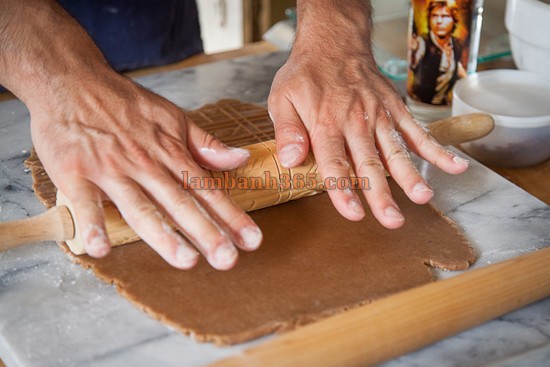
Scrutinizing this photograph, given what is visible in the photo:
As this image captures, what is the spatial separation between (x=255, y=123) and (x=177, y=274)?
54 cm

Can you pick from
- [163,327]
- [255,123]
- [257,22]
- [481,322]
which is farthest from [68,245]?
[257,22]

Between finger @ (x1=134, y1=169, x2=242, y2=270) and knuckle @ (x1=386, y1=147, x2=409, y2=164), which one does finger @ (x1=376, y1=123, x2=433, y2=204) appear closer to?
knuckle @ (x1=386, y1=147, x2=409, y2=164)

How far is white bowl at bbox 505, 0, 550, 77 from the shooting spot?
1.50 meters

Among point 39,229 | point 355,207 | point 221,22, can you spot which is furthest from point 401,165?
point 221,22

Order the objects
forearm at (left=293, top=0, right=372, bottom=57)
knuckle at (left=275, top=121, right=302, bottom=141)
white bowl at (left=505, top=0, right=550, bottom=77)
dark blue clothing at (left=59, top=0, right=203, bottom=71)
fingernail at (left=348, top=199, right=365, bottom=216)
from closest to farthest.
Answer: fingernail at (left=348, top=199, right=365, bottom=216) < knuckle at (left=275, top=121, right=302, bottom=141) < forearm at (left=293, top=0, right=372, bottom=57) < white bowl at (left=505, top=0, right=550, bottom=77) < dark blue clothing at (left=59, top=0, right=203, bottom=71)

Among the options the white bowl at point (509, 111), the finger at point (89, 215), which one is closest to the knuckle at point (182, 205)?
the finger at point (89, 215)

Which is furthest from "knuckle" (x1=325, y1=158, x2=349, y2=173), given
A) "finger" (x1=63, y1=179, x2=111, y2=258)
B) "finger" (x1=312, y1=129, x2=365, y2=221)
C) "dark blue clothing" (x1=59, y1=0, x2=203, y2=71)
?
"dark blue clothing" (x1=59, y1=0, x2=203, y2=71)

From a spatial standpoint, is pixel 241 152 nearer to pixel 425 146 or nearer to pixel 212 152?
pixel 212 152

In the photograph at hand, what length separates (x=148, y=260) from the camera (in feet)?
3.48

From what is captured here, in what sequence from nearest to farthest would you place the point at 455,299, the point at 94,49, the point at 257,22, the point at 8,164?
the point at 455,299, the point at 94,49, the point at 8,164, the point at 257,22

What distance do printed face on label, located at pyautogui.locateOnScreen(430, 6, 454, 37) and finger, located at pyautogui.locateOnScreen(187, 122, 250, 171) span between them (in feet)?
2.17

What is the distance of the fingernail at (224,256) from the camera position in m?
0.94

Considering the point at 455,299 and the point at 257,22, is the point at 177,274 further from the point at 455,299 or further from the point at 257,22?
the point at 257,22

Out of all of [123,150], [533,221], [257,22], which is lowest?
[257,22]
